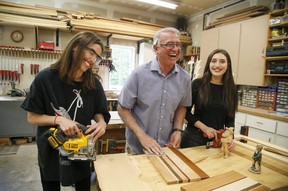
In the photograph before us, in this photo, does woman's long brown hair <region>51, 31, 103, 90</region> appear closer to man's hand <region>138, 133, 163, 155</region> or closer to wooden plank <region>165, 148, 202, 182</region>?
man's hand <region>138, 133, 163, 155</region>

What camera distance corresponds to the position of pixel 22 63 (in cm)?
439

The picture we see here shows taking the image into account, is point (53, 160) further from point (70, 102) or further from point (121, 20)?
point (121, 20)

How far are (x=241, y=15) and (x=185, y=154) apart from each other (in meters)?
3.75

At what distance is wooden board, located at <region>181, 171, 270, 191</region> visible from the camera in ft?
2.75

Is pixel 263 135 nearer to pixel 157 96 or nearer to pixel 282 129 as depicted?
pixel 282 129

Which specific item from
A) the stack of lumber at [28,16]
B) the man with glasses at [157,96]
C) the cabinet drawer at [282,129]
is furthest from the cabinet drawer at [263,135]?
the stack of lumber at [28,16]

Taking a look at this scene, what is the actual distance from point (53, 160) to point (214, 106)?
1.23 metres

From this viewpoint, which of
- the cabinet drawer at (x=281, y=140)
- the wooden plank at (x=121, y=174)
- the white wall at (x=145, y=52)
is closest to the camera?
the wooden plank at (x=121, y=174)

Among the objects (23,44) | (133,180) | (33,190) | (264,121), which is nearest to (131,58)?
(23,44)

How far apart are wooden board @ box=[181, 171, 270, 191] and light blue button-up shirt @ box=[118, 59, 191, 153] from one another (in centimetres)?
61

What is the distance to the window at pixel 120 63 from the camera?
5.44 m

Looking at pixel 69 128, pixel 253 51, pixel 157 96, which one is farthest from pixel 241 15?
pixel 69 128

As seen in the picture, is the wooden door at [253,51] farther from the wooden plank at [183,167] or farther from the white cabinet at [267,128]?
the wooden plank at [183,167]

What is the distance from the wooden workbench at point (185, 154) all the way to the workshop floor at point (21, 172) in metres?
1.76
